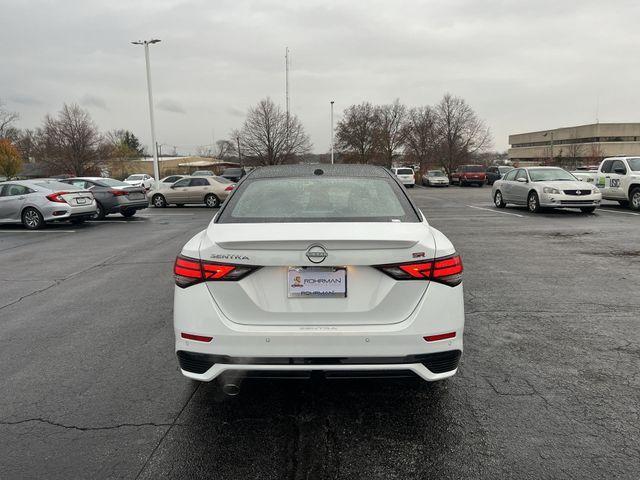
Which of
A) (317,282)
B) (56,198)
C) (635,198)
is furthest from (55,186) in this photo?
(635,198)

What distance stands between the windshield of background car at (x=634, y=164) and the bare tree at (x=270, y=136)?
4682 cm

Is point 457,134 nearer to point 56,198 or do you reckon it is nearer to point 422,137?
point 422,137

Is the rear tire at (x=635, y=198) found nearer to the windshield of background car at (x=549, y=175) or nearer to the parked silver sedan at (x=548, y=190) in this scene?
the parked silver sedan at (x=548, y=190)

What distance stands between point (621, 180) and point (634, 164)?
66cm

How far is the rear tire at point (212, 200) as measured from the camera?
74.8 feet

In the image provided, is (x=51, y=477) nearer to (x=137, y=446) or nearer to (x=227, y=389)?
(x=137, y=446)

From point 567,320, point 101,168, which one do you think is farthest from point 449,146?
point 567,320

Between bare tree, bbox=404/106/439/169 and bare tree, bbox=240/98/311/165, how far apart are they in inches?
587

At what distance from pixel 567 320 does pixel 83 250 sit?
31.0ft

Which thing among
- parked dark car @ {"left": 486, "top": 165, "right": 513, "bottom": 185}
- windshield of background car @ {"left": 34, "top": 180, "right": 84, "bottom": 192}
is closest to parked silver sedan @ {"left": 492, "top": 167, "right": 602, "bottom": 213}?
windshield of background car @ {"left": 34, "top": 180, "right": 84, "bottom": 192}

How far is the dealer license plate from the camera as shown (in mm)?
2729

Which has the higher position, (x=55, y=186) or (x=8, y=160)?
(x=8, y=160)

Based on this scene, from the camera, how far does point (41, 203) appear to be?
47.6 feet

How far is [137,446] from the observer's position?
109 inches
